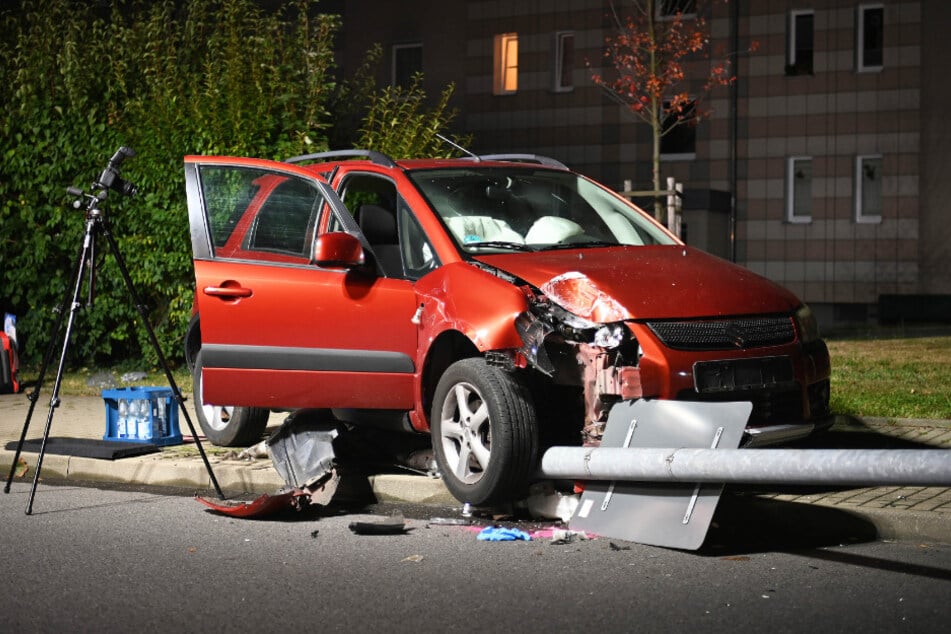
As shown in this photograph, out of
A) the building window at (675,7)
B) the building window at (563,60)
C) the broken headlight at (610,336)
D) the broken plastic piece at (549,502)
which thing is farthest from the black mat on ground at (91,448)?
the building window at (563,60)

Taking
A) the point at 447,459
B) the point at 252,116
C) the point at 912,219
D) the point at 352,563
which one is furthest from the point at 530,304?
the point at 912,219

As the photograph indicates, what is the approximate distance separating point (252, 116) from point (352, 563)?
8.15m

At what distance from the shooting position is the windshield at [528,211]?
7.78 m

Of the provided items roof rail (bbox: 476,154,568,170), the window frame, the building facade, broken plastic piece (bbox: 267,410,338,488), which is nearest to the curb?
broken plastic piece (bbox: 267,410,338,488)

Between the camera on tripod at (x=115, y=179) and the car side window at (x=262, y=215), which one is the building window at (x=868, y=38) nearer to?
the car side window at (x=262, y=215)

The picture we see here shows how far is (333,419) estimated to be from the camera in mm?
8234

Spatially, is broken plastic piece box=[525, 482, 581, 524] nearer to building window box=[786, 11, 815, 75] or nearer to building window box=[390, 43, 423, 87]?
building window box=[786, 11, 815, 75]

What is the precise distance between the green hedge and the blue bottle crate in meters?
4.44

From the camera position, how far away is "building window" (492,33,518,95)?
34.7m

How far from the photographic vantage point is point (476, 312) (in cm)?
702

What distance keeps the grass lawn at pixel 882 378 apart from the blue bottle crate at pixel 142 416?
9.89 ft

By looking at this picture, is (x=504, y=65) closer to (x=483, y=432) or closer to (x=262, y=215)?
(x=262, y=215)

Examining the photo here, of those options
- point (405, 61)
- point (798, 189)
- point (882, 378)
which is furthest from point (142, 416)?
point (405, 61)

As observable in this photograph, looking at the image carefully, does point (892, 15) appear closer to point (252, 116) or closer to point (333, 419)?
point (252, 116)
